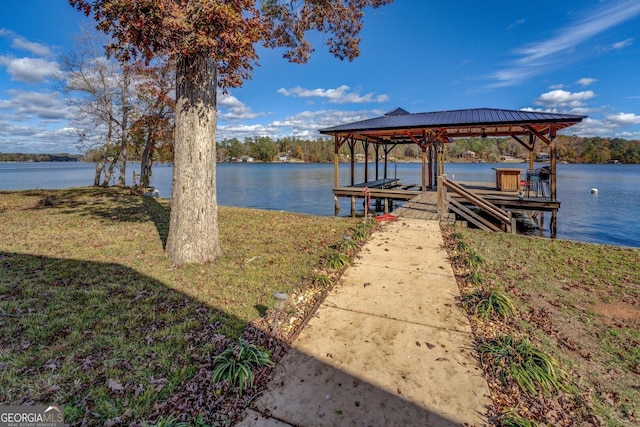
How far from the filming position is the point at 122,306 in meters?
3.75

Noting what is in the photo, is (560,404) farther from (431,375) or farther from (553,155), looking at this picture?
(553,155)

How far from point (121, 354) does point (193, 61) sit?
4.28m

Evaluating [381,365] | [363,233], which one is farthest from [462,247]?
[381,365]

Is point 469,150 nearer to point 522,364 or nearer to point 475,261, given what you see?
point 475,261

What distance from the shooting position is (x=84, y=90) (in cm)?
1684

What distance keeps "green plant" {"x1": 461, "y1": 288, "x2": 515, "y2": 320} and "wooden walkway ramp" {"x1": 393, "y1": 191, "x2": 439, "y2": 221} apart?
550cm

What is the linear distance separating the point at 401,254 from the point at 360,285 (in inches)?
66.9

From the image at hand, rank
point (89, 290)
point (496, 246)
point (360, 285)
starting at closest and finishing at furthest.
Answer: point (89, 290) → point (360, 285) → point (496, 246)

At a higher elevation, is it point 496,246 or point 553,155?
point 553,155

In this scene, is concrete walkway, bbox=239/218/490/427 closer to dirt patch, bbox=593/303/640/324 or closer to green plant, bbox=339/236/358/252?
green plant, bbox=339/236/358/252

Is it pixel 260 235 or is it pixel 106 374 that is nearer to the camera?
pixel 106 374

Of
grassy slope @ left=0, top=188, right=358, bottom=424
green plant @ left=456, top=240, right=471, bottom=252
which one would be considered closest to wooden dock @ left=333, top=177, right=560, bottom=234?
green plant @ left=456, top=240, right=471, bottom=252

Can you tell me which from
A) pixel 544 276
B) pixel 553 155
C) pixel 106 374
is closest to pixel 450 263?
pixel 544 276

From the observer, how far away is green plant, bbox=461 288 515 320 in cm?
360
